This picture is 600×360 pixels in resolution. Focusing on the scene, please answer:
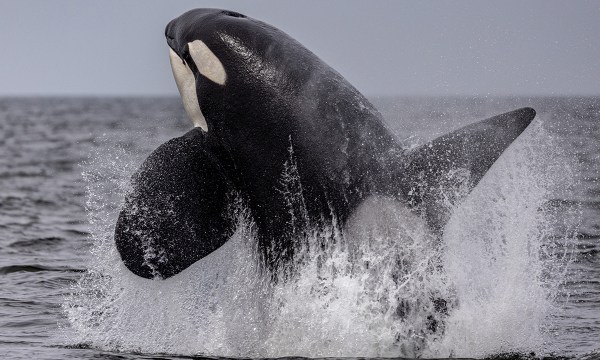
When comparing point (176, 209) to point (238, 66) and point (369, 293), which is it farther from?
point (369, 293)

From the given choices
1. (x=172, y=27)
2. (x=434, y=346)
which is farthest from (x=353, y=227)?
(x=172, y=27)

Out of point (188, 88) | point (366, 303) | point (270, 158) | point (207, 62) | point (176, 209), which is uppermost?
point (207, 62)

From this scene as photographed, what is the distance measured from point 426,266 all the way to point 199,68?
9.25 ft

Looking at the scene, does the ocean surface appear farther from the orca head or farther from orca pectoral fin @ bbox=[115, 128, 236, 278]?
the orca head

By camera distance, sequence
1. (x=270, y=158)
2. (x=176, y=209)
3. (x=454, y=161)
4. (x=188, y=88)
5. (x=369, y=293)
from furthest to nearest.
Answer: (x=188, y=88) < (x=176, y=209) < (x=270, y=158) < (x=369, y=293) < (x=454, y=161)

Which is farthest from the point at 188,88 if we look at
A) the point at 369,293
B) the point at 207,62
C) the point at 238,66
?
the point at 369,293

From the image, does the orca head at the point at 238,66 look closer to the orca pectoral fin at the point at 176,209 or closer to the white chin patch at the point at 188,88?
the white chin patch at the point at 188,88

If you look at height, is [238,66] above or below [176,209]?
above

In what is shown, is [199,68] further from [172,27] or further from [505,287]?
[505,287]

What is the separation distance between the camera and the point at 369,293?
881 centimetres

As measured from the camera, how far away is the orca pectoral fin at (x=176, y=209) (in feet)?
31.0

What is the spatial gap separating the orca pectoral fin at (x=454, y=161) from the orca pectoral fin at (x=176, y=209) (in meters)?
1.85

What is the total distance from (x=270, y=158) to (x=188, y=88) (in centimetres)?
149

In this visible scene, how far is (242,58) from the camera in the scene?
9430 mm
